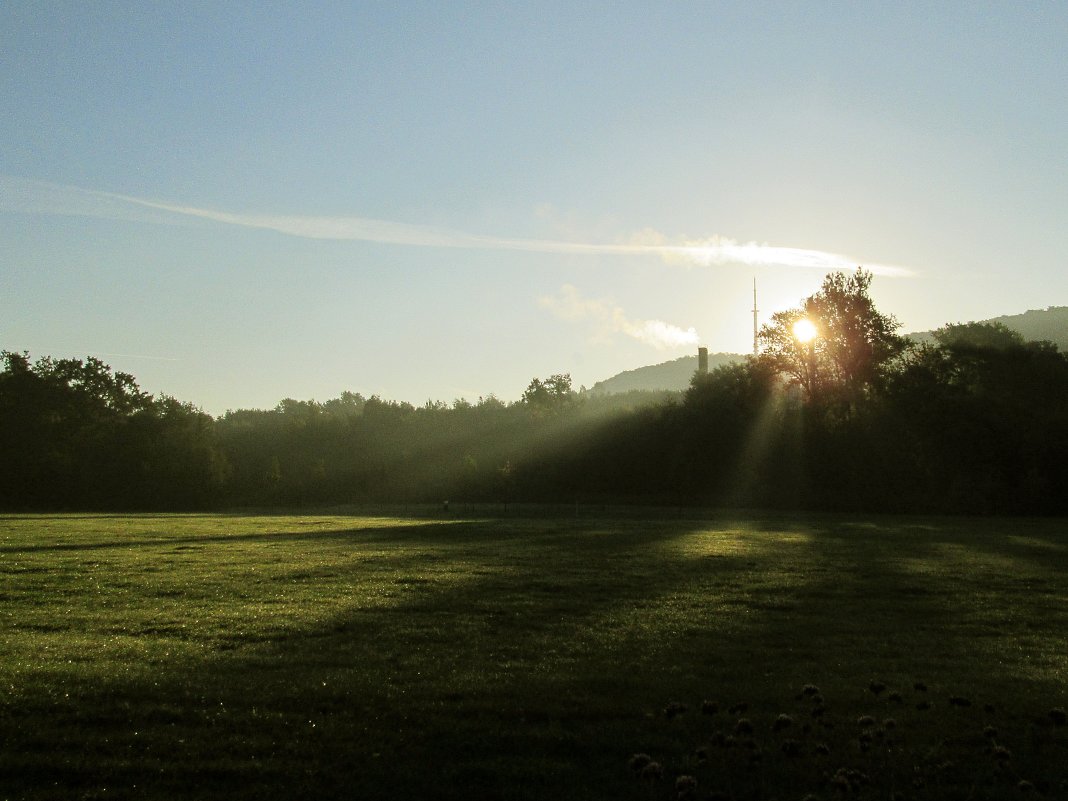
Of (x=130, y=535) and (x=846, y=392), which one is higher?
(x=846, y=392)

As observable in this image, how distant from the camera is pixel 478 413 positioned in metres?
132

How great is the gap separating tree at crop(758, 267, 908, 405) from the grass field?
186 ft

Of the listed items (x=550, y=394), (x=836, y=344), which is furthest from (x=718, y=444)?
(x=550, y=394)

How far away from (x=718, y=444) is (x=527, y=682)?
232 ft

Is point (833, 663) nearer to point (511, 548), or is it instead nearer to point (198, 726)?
point (198, 726)

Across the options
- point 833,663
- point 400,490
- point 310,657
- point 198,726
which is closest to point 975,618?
point 833,663

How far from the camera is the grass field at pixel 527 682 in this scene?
25.5 feet

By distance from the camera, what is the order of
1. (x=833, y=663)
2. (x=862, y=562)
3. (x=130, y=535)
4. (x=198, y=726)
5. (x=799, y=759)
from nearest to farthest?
(x=799, y=759) → (x=198, y=726) → (x=833, y=663) → (x=862, y=562) → (x=130, y=535)

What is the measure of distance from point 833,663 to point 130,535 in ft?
115

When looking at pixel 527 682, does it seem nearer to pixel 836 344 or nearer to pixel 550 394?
pixel 836 344

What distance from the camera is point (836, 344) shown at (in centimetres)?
8062

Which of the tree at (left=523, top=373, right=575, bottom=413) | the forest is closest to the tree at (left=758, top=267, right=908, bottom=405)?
the forest

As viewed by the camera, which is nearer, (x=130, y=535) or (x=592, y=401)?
(x=130, y=535)

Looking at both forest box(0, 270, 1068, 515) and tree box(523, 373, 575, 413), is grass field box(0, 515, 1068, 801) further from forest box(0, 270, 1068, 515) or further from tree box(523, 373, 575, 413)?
tree box(523, 373, 575, 413)
